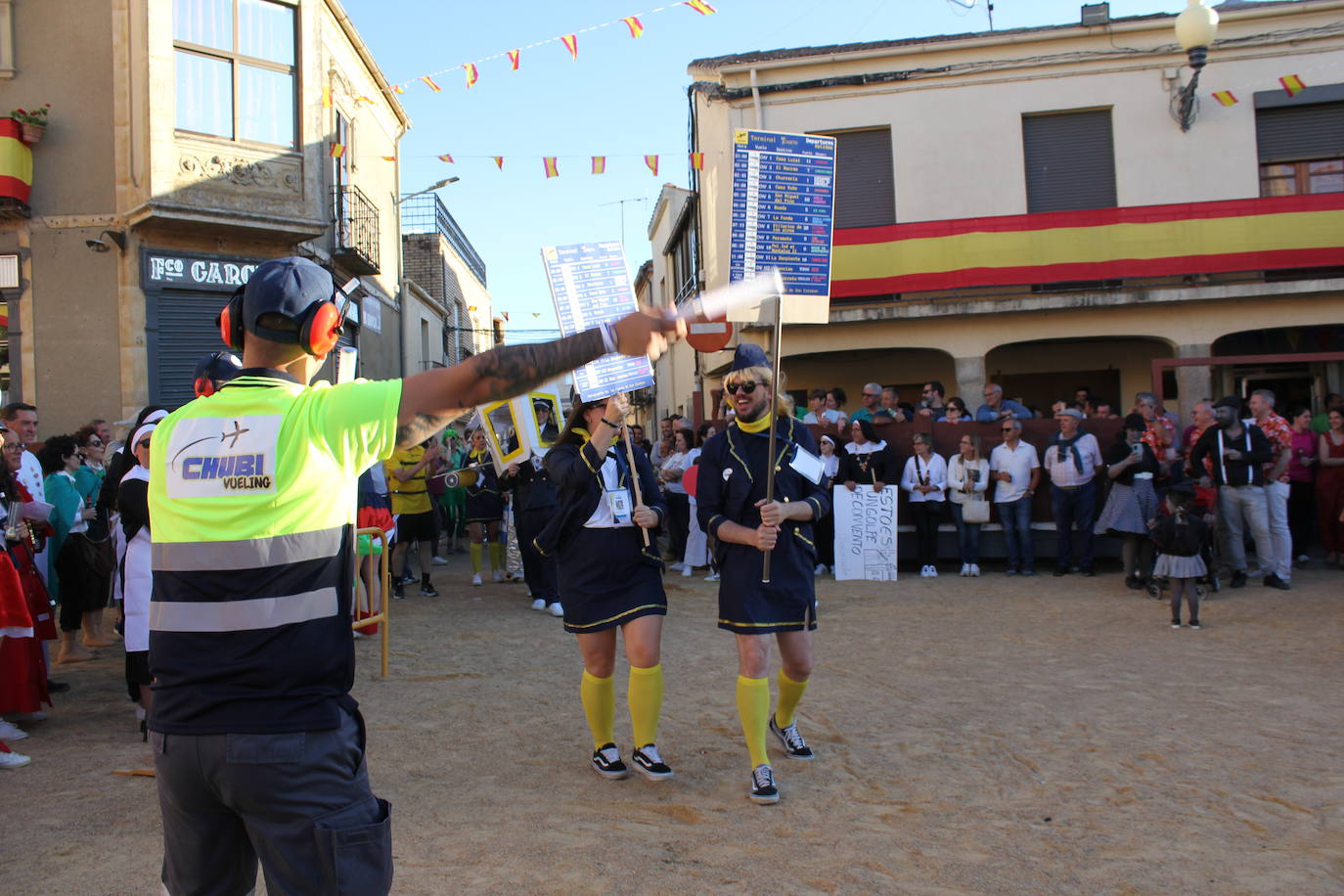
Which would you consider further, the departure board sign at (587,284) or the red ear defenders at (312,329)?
the departure board sign at (587,284)

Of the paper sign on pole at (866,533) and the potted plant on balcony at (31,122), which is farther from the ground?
the potted plant on balcony at (31,122)

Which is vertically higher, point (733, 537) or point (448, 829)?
point (733, 537)

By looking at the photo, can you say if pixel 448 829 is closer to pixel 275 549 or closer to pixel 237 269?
pixel 275 549

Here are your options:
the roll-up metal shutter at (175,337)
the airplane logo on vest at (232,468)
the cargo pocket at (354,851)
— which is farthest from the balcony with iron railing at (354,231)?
the cargo pocket at (354,851)

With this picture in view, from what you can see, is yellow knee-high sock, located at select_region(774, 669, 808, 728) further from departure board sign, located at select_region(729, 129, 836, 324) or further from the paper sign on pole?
the paper sign on pole

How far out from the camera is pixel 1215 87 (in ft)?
50.1

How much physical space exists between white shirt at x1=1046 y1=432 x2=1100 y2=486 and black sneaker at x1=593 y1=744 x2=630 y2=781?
7637 millimetres

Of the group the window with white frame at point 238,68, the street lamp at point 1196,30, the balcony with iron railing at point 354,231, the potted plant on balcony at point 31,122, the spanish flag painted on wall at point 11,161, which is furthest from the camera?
the balcony with iron railing at point 354,231

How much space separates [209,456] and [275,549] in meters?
0.25

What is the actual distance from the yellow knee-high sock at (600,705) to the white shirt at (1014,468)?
7.62 m

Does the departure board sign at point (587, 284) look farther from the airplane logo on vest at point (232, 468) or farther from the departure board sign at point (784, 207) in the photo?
the airplane logo on vest at point (232, 468)

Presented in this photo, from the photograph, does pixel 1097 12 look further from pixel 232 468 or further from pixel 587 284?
pixel 232 468

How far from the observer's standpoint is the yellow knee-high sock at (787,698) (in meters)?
4.92

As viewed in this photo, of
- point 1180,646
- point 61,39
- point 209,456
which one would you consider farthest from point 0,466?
point 61,39
